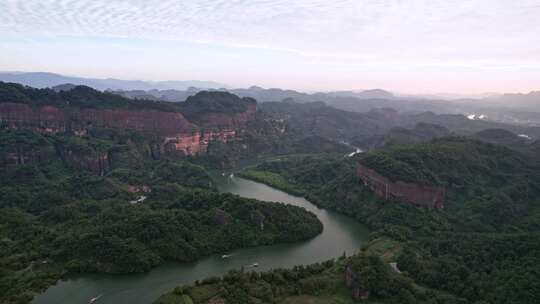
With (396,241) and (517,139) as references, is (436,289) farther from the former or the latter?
(517,139)

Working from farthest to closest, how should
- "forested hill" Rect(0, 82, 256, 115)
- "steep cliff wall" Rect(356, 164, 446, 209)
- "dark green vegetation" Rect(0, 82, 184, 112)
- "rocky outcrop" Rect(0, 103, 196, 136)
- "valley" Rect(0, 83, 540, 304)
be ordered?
"forested hill" Rect(0, 82, 256, 115)
"dark green vegetation" Rect(0, 82, 184, 112)
"rocky outcrop" Rect(0, 103, 196, 136)
"steep cliff wall" Rect(356, 164, 446, 209)
"valley" Rect(0, 83, 540, 304)

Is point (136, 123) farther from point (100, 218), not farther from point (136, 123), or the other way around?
point (100, 218)

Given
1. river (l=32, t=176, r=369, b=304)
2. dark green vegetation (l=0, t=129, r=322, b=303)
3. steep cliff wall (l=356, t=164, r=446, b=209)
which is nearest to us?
river (l=32, t=176, r=369, b=304)

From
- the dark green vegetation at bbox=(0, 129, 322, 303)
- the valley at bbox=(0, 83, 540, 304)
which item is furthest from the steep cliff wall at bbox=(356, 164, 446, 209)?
the dark green vegetation at bbox=(0, 129, 322, 303)

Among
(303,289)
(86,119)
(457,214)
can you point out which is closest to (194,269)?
(303,289)

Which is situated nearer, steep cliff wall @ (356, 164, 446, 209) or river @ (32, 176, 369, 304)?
river @ (32, 176, 369, 304)

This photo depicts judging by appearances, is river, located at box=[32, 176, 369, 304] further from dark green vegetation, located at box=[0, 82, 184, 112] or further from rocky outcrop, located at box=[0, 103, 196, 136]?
dark green vegetation, located at box=[0, 82, 184, 112]
